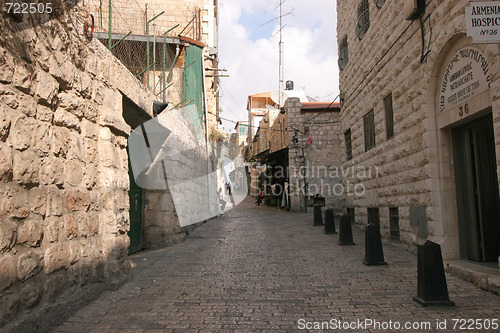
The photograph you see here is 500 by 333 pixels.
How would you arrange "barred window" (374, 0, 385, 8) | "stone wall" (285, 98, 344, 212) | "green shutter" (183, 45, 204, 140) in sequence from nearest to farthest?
"barred window" (374, 0, 385, 8), "green shutter" (183, 45, 204, 140), "stone wall" (285, 98, 344, 212)

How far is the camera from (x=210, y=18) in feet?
52.7

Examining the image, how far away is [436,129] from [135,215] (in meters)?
6.23

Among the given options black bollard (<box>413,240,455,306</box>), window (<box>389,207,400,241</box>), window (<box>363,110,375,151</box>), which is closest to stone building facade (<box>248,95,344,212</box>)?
window (<box>363,110,375,151</box>)

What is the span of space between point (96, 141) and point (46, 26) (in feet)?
5.36

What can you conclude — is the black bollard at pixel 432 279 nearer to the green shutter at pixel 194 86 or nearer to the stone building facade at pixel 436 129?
the stone building facade at pixel 436 129

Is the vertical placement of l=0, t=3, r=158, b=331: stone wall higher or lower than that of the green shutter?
lower

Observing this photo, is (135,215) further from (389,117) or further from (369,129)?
(369,129)

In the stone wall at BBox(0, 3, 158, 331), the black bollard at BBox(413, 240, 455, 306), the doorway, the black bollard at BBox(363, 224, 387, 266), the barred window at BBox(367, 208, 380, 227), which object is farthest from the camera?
the barred window at BBox(367, 208, 380, 227)

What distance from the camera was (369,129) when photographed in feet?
33.4

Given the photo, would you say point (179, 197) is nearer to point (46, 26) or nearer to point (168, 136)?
point (168, 136)

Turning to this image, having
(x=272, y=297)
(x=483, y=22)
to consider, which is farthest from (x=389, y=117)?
(x=272, y=297)

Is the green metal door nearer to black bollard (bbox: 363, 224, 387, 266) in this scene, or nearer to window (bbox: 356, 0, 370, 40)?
black bollard (bbox: 363, 224, 387, 266)

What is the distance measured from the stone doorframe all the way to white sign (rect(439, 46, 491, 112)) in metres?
0.13

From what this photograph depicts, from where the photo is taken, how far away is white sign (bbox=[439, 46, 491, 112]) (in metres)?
5.26
